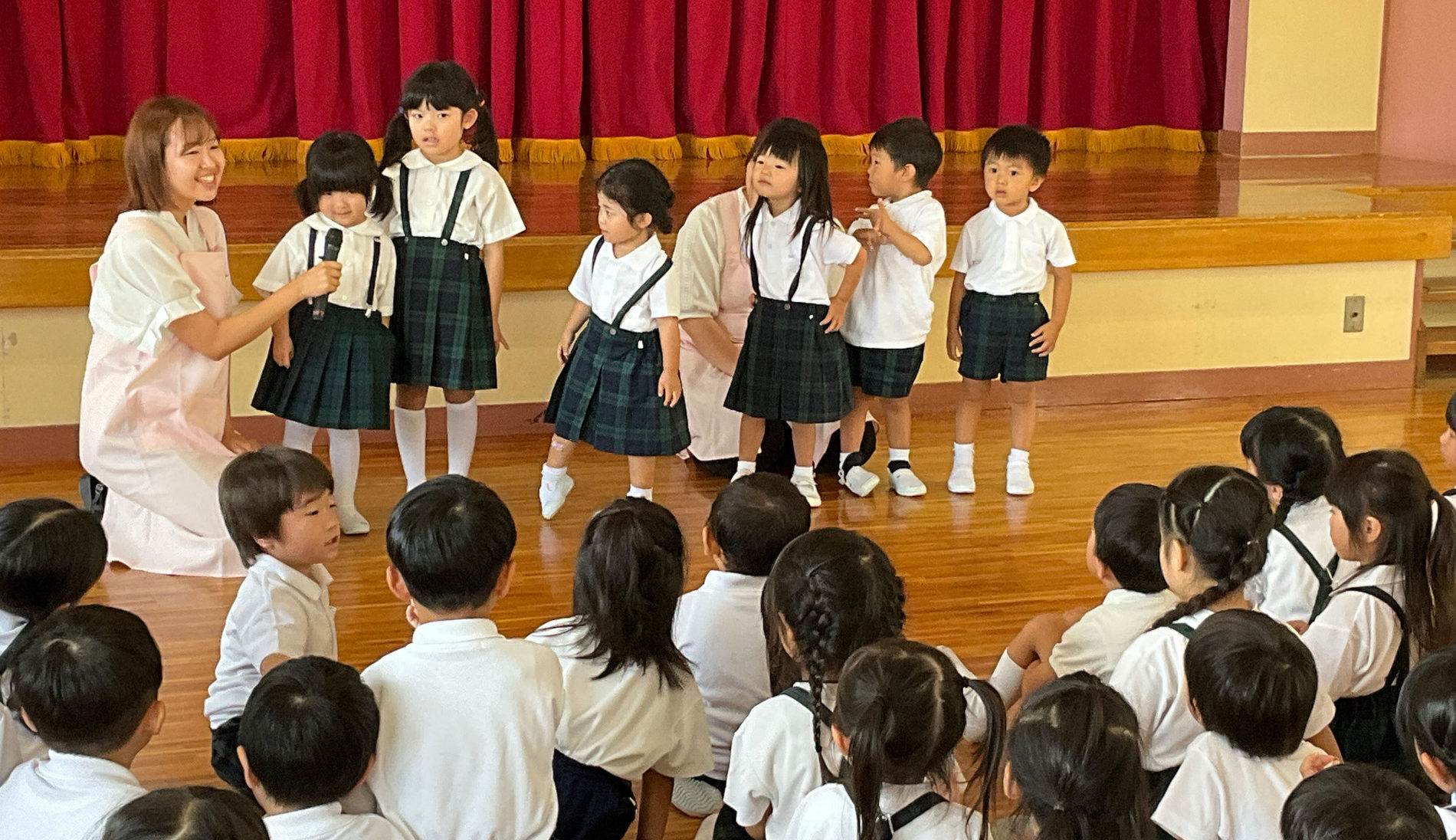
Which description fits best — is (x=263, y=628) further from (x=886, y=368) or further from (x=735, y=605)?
(x=886, y=368)

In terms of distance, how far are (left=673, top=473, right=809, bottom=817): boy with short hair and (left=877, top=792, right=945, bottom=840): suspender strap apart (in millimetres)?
629

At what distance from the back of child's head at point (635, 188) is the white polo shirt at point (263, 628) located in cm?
121

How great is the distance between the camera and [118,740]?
5.31 ft

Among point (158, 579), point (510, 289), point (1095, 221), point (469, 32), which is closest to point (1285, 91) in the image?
point (1095, 221)

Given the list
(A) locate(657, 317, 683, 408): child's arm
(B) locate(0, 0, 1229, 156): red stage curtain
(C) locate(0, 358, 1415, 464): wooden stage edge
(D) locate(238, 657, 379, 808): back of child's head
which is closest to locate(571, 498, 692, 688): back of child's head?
(D) locate(238, 657, 379, 808): back of child's head

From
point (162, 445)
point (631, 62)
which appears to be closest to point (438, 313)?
point (162, 445)

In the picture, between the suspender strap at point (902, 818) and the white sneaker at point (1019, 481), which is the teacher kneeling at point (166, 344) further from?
the suspender strap at point (902, 818)

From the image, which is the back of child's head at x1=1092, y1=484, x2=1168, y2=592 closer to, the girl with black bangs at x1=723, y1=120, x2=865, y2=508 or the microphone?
the girl with black bangs at x1=723, y1=120, x2=865, y2=508

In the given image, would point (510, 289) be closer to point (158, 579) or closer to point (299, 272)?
point (299, 272)

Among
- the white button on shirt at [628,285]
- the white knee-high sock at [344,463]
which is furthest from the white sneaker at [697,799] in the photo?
the white knee-high sock at [344,463]

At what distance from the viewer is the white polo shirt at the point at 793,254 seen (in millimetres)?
3363

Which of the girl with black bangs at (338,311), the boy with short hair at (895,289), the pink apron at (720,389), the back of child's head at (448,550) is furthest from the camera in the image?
the pink apron at (720,389)

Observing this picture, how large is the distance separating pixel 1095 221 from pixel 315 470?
8.65ft

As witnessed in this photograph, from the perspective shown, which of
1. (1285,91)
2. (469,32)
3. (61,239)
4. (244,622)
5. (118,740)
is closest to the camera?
(118,740)
